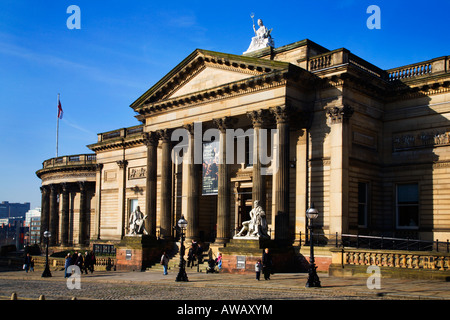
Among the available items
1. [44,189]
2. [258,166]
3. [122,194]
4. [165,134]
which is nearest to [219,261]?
[258,166]

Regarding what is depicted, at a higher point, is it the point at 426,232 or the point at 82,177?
the point at 82,177

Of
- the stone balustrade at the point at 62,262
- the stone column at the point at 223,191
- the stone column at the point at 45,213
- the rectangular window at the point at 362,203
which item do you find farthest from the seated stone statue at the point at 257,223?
the stone column at the point at 45,213

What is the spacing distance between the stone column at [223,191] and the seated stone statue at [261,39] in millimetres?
6300

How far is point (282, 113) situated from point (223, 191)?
642cm

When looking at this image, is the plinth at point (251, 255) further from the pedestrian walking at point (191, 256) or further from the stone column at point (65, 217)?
the stone column at point (65, 217)

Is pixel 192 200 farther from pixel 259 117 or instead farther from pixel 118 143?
pixel 118 143

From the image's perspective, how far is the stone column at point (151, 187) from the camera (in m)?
38.1

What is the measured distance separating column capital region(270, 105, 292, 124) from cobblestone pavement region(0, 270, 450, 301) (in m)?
8.81

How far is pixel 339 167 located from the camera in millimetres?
29531

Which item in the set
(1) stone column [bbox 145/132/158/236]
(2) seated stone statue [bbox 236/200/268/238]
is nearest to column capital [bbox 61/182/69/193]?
(1) stone column [bbox 145/132/158/236]

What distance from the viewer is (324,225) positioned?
99.8 feet
